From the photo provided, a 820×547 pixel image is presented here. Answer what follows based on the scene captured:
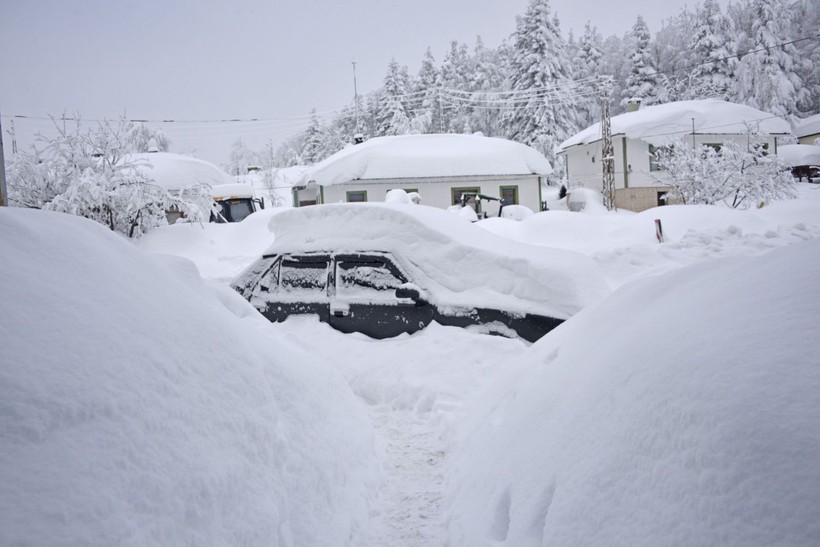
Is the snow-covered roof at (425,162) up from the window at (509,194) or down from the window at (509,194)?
up

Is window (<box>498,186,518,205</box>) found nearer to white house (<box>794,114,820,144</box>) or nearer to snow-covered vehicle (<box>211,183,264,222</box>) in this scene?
snow-covered vehicle (<box>211,183,264,222</box>)

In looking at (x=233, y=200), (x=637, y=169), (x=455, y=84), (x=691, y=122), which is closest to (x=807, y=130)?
(x=691, y=122)

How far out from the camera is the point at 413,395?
4988 mm

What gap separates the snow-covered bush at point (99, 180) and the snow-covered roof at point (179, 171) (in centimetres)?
596

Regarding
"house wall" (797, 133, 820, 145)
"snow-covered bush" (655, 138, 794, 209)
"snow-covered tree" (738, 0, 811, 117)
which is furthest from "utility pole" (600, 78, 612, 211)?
"house wall" (797, 133, 820, 145)

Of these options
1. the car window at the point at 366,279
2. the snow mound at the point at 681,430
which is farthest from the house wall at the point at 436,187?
the snow mound at the point at 681,430

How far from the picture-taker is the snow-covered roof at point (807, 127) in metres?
44.9

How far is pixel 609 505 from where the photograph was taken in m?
1.73

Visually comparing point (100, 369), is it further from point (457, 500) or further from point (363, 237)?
point (363, 237)

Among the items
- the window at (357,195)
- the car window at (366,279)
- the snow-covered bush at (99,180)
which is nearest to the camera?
the car window at (366,279)

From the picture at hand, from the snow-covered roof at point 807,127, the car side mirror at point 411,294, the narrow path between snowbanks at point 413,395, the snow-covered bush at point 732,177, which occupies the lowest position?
the narrow path between snowbanks at point 413,395

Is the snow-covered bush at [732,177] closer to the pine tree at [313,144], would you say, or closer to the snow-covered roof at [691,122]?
the snow-covered roof at [691,122]

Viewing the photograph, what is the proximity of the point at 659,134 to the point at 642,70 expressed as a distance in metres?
24.2

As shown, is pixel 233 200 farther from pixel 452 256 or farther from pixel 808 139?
pixel 808 139
